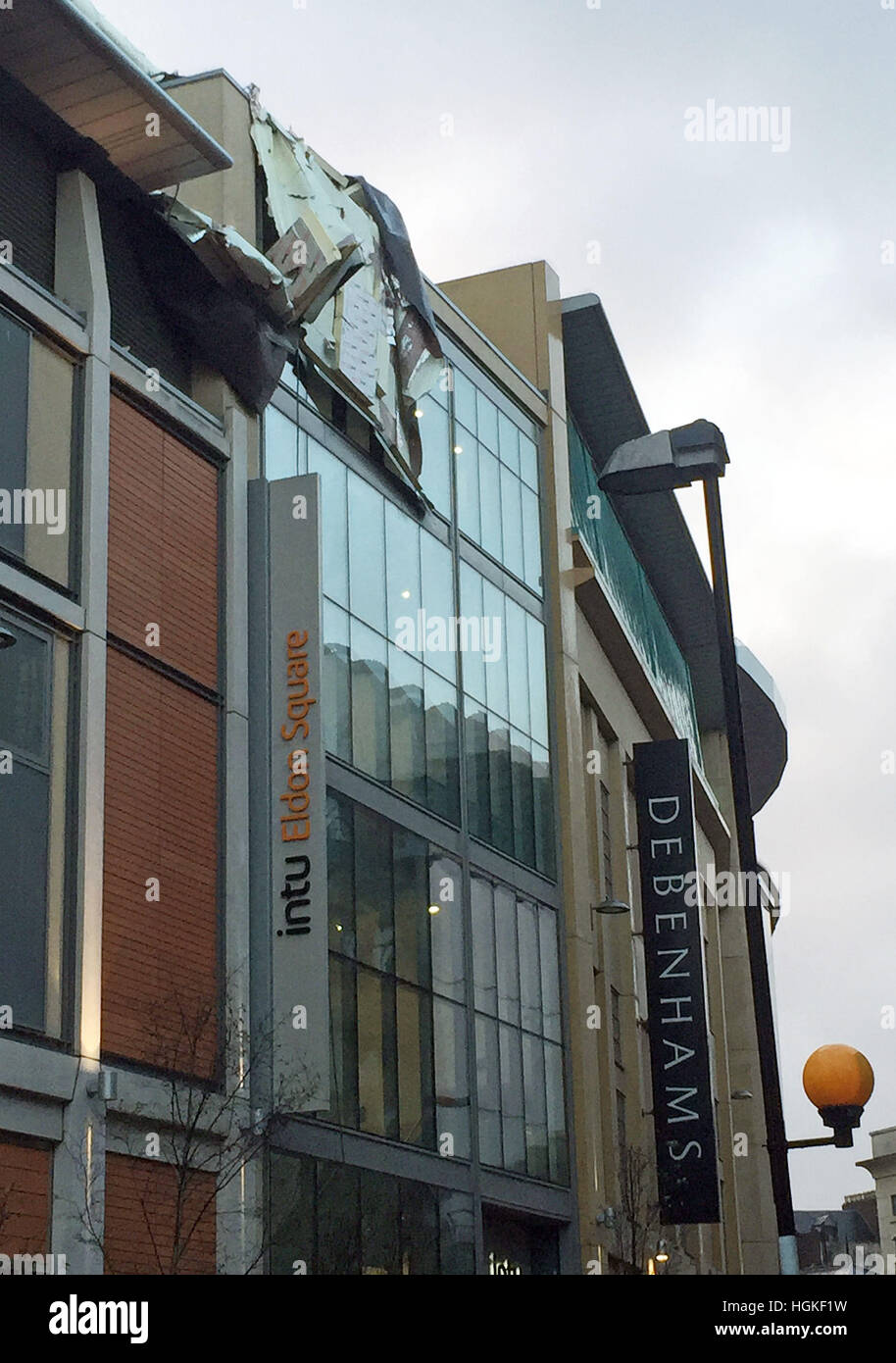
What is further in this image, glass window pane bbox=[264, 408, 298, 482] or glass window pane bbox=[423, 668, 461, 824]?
glass window pane bbox=[423, 668, 461, 824]

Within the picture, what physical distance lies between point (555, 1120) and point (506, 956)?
347cm

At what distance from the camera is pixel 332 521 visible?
94.2 ft

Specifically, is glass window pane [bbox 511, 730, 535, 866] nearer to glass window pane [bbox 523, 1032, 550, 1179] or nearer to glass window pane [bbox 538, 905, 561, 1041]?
glass window pane [bbox 538, 905, 561, 1041]

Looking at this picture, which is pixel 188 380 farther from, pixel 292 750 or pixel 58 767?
pixel 58 767

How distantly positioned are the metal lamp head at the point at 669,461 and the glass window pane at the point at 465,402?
20172mm

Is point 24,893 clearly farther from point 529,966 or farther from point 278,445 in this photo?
point 529,966

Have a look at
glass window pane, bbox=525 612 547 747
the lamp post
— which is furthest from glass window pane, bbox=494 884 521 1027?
the lamp post

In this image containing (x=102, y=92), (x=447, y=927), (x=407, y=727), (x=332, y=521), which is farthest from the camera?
(x=447, y=927)

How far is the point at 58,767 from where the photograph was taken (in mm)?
20969

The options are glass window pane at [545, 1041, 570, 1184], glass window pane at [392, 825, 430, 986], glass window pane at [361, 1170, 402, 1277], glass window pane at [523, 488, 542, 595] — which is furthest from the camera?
glass window pane at [523, 488, 542, 595]

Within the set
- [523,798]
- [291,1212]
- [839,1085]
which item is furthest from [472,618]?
[839,1085]

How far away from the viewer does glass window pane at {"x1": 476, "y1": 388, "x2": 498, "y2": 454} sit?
1451 inches

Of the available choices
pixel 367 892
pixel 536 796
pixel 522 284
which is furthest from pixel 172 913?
pixel 522 284

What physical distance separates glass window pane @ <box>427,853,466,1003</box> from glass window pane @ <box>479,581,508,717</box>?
14.8 feet
